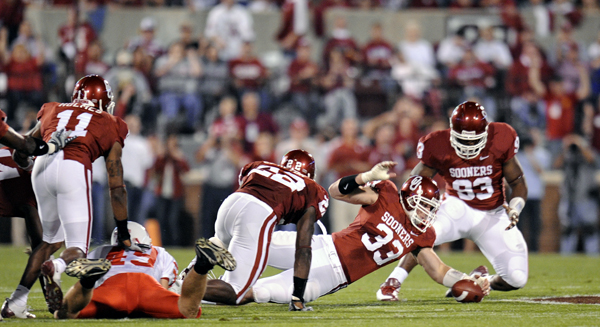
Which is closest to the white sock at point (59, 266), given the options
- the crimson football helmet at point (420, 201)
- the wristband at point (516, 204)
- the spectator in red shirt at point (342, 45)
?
the crimson football helmet at point (420, 201)

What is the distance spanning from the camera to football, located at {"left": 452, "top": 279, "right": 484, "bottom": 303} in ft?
18.0

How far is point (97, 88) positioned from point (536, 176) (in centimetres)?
736

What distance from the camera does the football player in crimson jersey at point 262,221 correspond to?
16.6 ft

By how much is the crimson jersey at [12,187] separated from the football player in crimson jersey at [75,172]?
0.28 metres

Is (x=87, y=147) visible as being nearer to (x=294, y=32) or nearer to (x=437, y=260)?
(x=437, y=260)

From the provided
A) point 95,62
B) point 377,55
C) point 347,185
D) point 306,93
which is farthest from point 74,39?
point 347,185

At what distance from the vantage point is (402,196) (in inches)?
217

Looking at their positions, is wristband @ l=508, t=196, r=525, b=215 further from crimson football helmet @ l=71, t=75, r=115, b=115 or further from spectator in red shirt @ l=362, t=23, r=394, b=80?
spectator in red shirt @ l=362, t=23, r=394, b=80

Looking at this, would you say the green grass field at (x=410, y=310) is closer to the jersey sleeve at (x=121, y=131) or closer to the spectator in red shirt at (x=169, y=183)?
the jersey sleeve at (x=121, y=131)

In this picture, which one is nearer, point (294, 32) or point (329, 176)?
point (329, 176)

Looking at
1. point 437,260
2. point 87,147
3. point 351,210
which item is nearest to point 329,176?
point 351,210

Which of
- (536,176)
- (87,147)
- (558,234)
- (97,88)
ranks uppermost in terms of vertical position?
(97,88)

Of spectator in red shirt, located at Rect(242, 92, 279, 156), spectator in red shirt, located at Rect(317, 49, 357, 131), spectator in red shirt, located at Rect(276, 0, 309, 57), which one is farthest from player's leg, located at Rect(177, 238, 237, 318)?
spectator in red shirt, located at Rect(276, 0, 309, 57)

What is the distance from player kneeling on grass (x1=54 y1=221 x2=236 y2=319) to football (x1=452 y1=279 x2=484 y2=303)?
1.78m
